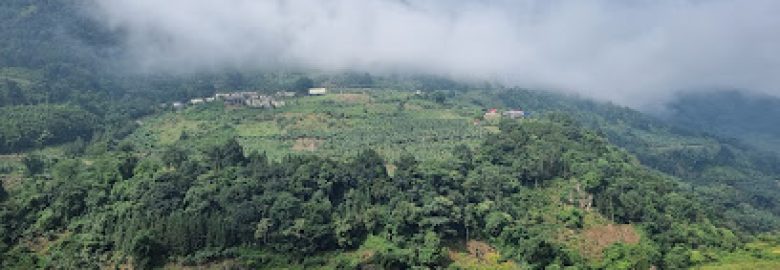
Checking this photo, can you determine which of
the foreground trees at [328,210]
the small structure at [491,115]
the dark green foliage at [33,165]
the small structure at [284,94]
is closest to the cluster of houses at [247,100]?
the small structure at [284,94]

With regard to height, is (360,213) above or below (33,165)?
below

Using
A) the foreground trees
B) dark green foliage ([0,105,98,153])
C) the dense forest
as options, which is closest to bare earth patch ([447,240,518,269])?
the dense forest

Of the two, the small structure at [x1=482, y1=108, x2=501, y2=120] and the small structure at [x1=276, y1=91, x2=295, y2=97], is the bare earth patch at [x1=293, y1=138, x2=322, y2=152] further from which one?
the small structure at [x1=482, y1=108, x2=501, y2=120]

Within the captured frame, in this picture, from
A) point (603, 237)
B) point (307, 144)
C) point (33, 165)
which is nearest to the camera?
point (603, 237)

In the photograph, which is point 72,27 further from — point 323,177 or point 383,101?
point 323,177

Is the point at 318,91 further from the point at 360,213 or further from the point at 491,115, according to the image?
the point at 360,213

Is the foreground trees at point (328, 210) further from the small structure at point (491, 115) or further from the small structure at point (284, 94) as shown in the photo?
the small structure at point (284, 94)

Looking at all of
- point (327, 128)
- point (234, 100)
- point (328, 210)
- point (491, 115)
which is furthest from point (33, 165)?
point (491, 115)
